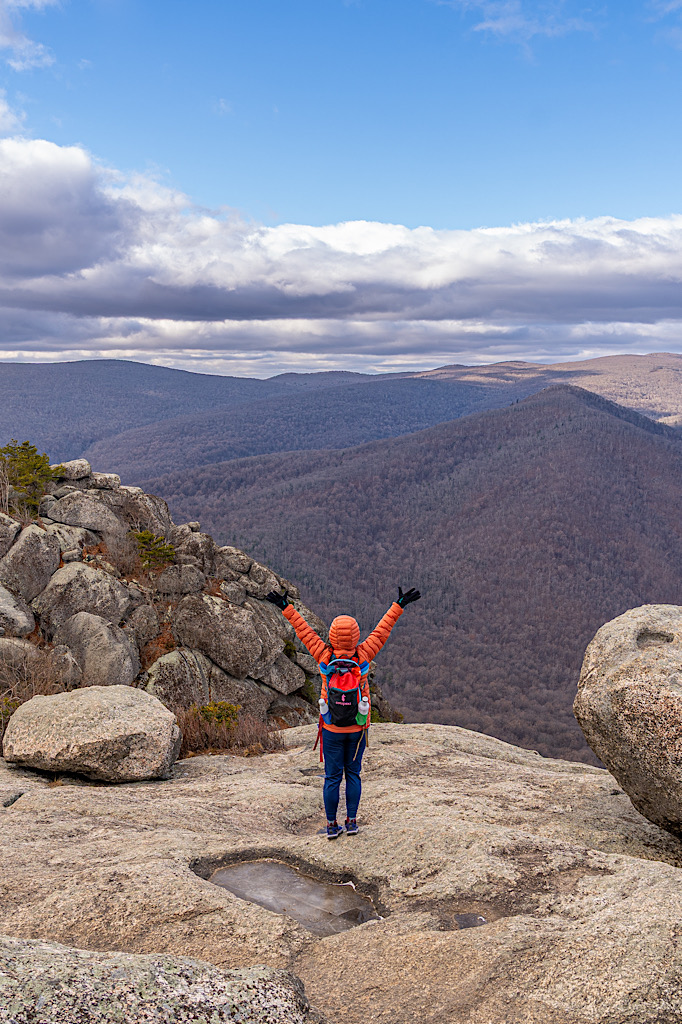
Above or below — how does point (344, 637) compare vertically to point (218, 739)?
above

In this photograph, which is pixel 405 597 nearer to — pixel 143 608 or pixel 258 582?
pixel 143 608

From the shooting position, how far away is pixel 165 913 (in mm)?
6836

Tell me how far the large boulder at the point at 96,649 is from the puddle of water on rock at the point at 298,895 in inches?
514

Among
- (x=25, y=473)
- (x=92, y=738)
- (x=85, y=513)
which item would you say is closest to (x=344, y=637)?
(x=92, y=738)

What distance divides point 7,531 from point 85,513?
3.97 meters

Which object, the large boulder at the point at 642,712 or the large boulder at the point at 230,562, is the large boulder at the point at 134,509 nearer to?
the large boulder at the point at 230,562

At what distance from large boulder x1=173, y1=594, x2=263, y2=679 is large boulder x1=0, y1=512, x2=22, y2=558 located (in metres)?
6.84

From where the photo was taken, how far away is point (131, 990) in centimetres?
416

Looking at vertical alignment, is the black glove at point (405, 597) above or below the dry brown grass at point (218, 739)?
above

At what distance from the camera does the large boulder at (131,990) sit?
3849 mm

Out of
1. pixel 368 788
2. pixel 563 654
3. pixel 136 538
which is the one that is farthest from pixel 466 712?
pixel 368 788

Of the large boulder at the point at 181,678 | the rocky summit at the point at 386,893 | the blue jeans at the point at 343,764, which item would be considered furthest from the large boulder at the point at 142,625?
the blue jeans at the point at 343,764

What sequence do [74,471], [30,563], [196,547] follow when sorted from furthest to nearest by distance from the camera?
[196,547] → [74,471] → [30,563]

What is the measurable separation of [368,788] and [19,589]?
15241 millimetres
